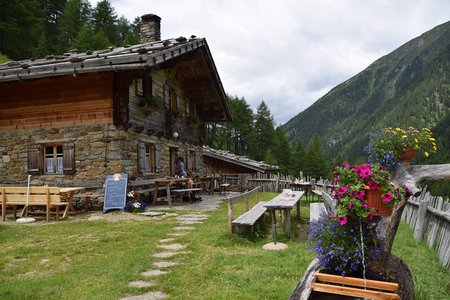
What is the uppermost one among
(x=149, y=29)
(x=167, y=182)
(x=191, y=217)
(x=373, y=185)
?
(x=149, y=29)

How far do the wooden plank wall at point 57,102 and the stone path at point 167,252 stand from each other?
439cm

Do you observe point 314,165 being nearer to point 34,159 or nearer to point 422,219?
point 34,159

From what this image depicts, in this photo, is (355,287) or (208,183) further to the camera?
(208,183)

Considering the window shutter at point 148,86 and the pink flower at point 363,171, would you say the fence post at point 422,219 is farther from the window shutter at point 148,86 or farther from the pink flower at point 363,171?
the window shutter at point 148,86

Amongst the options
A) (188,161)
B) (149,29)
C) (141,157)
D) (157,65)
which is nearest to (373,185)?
(157,65)

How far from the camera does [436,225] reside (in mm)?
5875

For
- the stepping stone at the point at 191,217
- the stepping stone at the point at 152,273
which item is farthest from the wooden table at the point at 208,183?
the stepping stone at the point at 152,273

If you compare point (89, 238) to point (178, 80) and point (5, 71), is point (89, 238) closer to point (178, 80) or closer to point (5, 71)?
point (5, 71)

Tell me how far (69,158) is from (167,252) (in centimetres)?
682

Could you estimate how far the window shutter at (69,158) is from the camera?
10.9m

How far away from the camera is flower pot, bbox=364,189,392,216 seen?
2.90 metres

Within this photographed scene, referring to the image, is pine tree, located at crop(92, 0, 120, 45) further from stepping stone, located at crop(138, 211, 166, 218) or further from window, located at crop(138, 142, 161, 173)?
stepping stone, located at crop(138, 211, 166, 218)

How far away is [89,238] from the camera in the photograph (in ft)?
22.0

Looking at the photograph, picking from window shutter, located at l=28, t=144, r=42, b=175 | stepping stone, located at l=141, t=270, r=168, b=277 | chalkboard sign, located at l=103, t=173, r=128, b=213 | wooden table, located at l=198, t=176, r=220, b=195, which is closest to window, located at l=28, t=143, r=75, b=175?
window shutter, located at l=28, t=144, r=42, b=175
